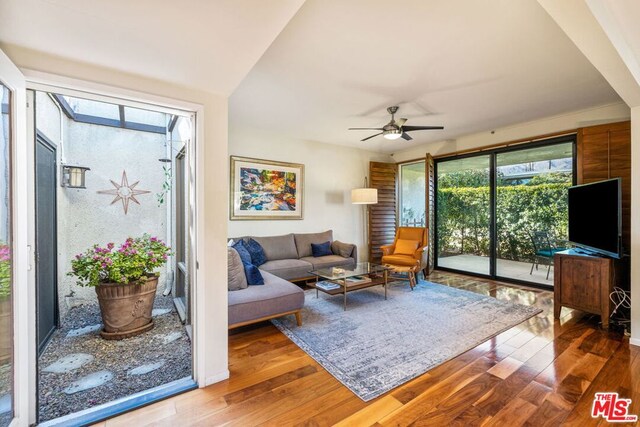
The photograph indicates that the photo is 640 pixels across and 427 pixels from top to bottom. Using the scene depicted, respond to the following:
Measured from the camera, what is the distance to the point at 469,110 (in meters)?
3.83

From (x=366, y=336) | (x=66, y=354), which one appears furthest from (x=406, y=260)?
(x=66, y=354)

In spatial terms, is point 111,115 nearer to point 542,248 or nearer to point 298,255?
point 298,255

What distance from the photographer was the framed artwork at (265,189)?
4.64 m

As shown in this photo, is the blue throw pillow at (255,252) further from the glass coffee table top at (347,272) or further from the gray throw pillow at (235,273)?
the gray throw pillow at (235,273)

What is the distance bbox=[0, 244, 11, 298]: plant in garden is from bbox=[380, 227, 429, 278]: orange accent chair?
4.31 meters

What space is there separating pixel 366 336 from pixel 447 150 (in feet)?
13.7

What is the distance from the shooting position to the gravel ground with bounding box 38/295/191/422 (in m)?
1.85

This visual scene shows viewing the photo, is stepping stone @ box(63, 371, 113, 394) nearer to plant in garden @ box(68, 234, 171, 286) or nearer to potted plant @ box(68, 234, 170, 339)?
potted plant @ box(68, 234, 170, 339)

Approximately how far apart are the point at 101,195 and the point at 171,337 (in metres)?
1.99

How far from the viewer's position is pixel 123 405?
175cm

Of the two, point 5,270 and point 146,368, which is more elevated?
point 5,270

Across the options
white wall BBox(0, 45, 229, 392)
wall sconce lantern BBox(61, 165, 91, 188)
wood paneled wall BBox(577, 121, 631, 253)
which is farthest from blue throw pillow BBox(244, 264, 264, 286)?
wood paneled wall BBox(577, 121, 631, 253)

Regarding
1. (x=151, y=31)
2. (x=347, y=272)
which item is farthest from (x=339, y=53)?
(x=347, y=272)

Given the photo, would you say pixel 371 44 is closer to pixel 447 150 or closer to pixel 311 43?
pixel 311 43
